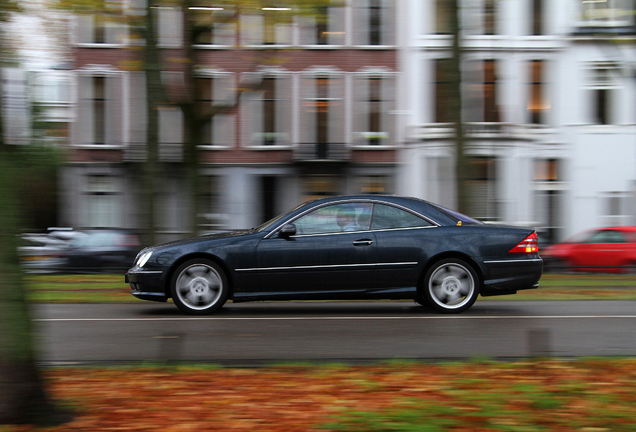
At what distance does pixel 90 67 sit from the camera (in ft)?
93.7

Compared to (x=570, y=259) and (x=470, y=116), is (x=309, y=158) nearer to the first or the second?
(x=470, y=116)

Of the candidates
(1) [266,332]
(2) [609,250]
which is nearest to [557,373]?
(1) [266,332]

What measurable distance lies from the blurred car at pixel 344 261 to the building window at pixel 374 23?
20234mm

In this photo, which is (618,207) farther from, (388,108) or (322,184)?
(322,184)

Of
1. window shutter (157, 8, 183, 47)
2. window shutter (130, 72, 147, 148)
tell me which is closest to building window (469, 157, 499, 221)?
window shutter (157, 8, 183, 47)

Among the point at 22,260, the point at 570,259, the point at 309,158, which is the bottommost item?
the point at 570,259

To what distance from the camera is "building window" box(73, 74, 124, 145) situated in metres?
28.6

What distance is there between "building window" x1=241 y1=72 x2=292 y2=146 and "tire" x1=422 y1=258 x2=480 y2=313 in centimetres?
1979

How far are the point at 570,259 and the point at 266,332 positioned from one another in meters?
14.9

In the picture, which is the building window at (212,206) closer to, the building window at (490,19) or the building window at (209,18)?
the building window at (490,19)

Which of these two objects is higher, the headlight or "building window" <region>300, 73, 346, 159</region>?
"building window" <region>300, 73, 346, 159</region>

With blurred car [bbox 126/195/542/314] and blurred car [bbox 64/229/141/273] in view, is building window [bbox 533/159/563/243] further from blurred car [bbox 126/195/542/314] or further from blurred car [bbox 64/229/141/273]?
blurred car [bbox 126/195/542/314]

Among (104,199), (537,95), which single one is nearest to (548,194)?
(537,95)

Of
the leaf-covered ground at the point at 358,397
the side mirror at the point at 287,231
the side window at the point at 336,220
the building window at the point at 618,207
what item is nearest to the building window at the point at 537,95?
the building window at the point at 618,207
